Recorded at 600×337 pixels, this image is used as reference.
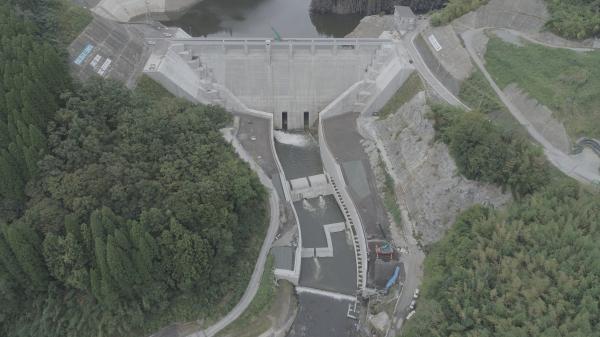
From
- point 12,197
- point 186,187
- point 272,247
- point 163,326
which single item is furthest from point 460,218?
point 12,197

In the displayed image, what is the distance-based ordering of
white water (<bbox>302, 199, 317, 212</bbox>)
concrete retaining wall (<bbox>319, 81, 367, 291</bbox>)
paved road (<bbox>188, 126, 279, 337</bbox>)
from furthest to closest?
white water (<bbox>302, 199, 317, 212</bbox>)
concrete retaining wall (<bbox>319, 81, 367, 291</bbox>)
paved road (<bbox>188, 126, 279, 337</bbox>)

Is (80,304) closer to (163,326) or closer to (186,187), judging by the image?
(163,326)

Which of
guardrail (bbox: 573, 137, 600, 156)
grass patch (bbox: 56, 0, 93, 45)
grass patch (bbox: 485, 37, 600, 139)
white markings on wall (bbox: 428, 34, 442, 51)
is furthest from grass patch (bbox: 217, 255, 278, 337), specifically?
grass patch (bbox: 56, 0, 93, 45)

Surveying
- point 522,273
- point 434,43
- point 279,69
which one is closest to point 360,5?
point 434,43

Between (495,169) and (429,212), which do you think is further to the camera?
(429,212)

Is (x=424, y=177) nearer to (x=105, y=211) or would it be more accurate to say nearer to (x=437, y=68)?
(x=437, y=68)

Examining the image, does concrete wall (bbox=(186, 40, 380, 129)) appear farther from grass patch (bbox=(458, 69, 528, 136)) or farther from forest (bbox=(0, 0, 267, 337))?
forest (bbox=(0, 0, 267, 337))
